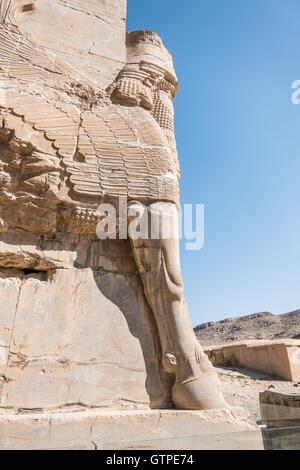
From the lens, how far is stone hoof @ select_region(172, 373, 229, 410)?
244 centimetres

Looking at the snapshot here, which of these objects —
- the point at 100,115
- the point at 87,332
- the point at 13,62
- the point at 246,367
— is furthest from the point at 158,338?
the point at 246,367

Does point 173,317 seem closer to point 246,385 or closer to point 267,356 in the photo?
point 246,385

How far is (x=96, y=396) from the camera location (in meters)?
2.43

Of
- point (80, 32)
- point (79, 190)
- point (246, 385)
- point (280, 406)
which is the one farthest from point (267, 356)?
point (80, 32)

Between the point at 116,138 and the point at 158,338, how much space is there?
190 cm

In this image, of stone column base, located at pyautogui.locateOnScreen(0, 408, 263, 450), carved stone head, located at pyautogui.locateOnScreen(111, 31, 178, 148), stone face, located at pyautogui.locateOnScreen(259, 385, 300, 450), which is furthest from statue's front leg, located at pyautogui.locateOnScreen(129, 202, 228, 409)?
carved stone head, located at pyautogui.locateOnScreen(111, 31, 178, 148)

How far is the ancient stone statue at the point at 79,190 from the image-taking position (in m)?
2.57

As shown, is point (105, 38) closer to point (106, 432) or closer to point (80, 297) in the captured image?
point (80, 297)

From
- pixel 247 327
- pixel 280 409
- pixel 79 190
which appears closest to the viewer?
pixel 79 190

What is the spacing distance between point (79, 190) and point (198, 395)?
1.91 m

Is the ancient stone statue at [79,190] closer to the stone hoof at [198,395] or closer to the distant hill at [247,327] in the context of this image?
the stone hoof at [198,395]

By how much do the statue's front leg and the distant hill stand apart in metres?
21.3

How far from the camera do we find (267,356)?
1104 cm

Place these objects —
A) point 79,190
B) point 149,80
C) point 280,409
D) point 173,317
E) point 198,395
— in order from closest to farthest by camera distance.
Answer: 1. point 198,395
2. point 173,317
3. point 79,190
4. point 149,80
5. point 280,409
